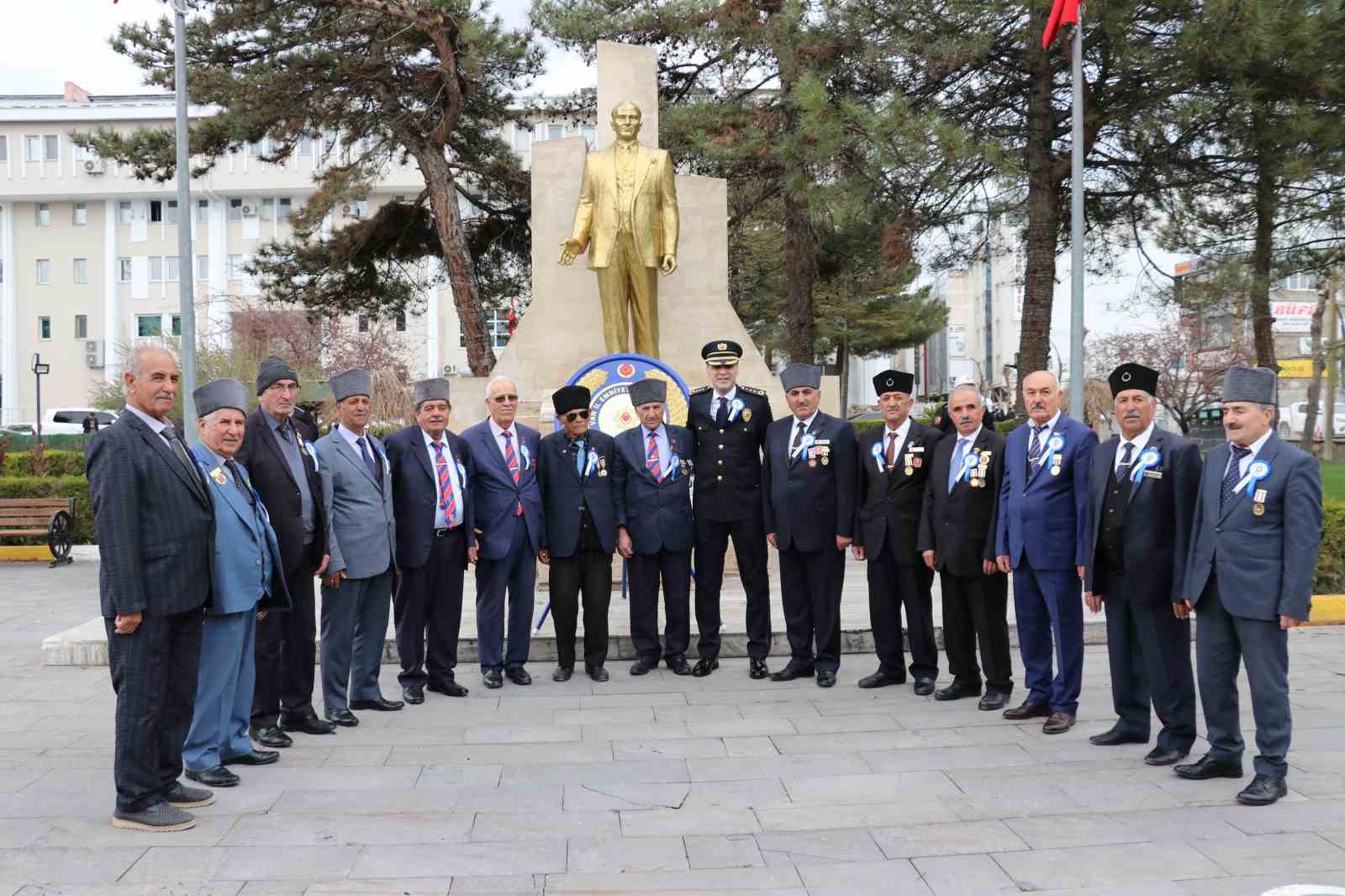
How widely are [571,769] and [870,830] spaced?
1592 millimetres

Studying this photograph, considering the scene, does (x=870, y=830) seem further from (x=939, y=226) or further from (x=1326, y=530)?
(x=939, y=226)

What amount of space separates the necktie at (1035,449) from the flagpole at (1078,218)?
23.1ft

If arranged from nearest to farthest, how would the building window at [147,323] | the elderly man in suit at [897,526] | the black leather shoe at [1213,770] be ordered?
the black leather shoe at [1213,770] → the elderly man in suit at [897,526] → the building window at [147,323]

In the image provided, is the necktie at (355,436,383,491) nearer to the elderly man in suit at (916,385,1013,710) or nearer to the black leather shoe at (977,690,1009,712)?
the elderly man in suit at (916,385,1013,710)

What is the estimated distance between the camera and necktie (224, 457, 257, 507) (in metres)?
5.56

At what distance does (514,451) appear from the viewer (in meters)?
7.63

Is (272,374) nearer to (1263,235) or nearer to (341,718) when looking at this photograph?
(341,718)

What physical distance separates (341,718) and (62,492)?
12.1 m

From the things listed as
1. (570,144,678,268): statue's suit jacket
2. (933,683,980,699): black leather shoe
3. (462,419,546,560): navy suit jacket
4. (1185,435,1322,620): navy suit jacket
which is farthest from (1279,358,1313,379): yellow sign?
(1185,435,1322,620): navy suit jacket

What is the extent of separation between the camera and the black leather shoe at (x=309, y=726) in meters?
6.44

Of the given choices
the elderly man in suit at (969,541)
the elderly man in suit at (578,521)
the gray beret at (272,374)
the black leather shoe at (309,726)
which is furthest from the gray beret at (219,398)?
the elderly man in suit at (969,541)

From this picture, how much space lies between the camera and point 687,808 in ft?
16.5

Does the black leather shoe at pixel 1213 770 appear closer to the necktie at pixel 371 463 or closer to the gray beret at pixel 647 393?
the gray beret at pixel 647 393

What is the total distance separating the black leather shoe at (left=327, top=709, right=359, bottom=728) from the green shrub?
37.8 feet
